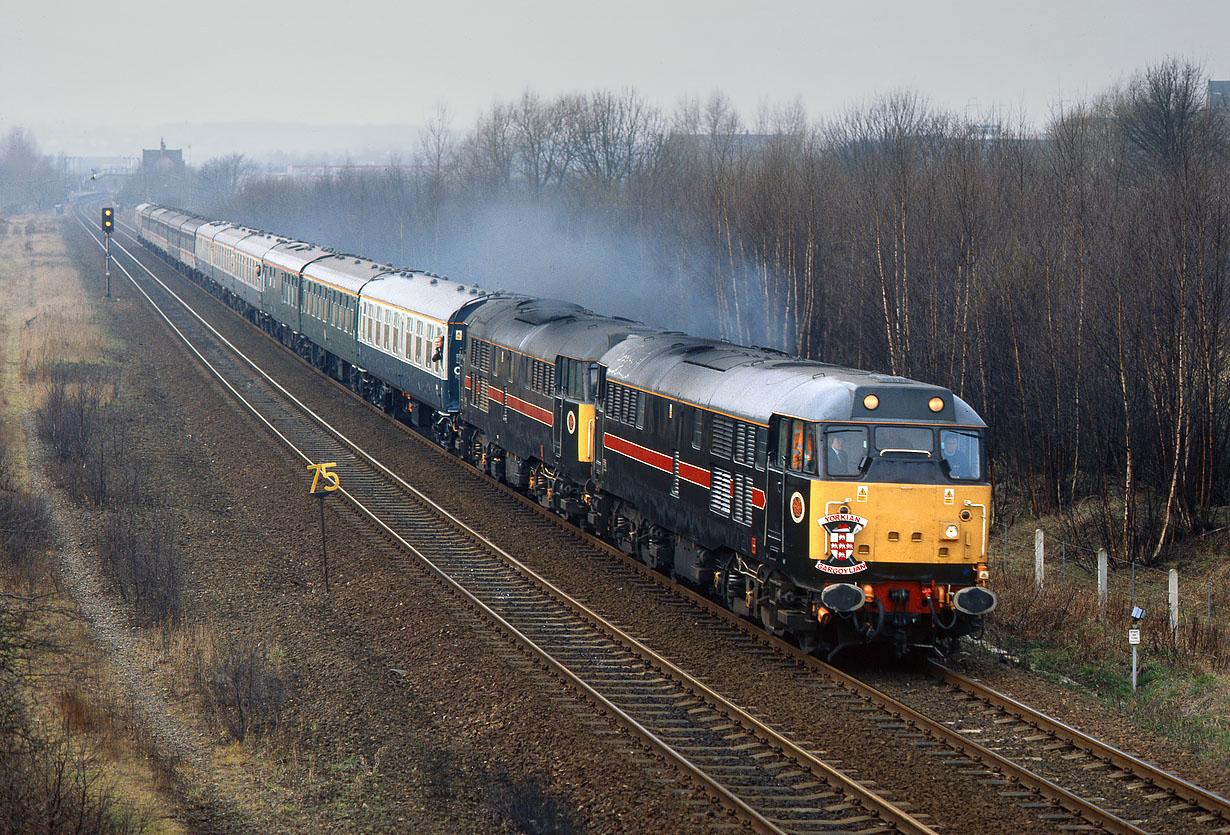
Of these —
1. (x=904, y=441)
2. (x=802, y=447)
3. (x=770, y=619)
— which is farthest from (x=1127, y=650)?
(x=802, y=447)

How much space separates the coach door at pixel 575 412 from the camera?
69.9 feet

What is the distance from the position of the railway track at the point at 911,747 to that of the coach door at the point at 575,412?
527 cm

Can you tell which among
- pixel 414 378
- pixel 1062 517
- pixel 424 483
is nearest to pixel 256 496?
pixel 424 483

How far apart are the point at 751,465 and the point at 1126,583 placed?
9976 millimetres

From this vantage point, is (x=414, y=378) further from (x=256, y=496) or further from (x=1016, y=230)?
(x=1016, y=230)

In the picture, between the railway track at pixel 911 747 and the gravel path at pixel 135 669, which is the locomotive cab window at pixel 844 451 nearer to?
the railway track at pixel 911 747

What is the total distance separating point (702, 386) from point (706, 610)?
130 inches

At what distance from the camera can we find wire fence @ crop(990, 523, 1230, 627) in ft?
61.8

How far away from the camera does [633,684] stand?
1475 centimetres

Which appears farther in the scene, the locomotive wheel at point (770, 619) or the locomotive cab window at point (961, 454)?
the locomotive wheel at point (770, 619)

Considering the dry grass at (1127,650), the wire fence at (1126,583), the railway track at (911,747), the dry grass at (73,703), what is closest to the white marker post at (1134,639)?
the dry grass at (1127,650)

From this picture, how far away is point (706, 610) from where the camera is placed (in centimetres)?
1795

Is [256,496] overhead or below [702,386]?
below

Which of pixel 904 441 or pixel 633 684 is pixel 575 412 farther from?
pixel 904 441
